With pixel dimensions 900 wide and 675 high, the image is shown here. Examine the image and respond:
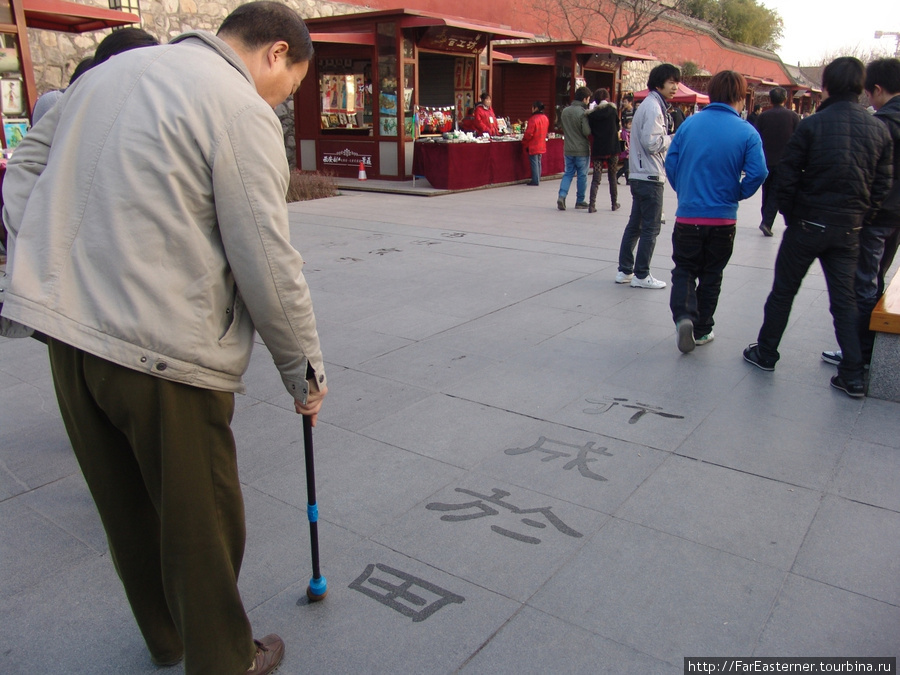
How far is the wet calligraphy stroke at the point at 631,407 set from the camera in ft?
13.1

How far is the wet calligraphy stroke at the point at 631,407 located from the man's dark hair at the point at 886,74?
2.49m

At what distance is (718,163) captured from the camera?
15.7 feet

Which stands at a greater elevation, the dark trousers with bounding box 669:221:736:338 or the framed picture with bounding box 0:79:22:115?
the framed picture with bounding box 0:79:22:115

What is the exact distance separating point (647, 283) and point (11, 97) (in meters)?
7.38

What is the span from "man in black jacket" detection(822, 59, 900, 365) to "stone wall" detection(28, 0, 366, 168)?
11.2 meters

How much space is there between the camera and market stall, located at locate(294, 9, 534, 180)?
14.1 meters

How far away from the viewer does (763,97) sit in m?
35.2

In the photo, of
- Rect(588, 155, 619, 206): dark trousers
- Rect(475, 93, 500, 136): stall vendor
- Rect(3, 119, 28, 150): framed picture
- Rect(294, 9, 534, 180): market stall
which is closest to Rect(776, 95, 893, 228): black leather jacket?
Rect(588, 155, 619, 206): dark trousers

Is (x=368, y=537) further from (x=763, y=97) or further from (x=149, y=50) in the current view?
(x=763, y=97)

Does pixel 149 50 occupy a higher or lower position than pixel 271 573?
higher

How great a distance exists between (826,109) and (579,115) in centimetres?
714

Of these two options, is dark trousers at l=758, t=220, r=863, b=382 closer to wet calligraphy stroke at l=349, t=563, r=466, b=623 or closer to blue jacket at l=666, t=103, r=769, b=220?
blue jacket at l=666, t=103, r=769, b=220

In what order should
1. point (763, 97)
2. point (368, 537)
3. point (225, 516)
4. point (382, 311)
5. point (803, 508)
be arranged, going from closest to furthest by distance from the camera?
point (225, 516)
point (368, 537)
point (803, 508)
point (382, 311)
point (763, 97)

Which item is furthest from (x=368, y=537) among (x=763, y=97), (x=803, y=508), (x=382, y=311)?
(x=763, y=97)
